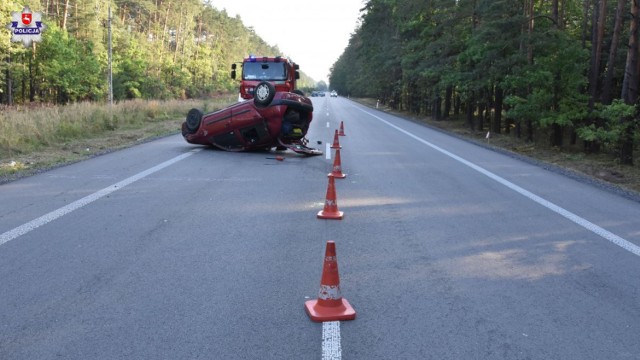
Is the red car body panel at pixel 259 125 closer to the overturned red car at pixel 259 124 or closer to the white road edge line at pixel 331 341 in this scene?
the overturned red car at pixel 259 124

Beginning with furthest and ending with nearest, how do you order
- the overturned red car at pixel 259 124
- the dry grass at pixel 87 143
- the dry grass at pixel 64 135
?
the overturned red car at pixel 259 124
the dry grass at pixel 87 143
the dry grass at pixel 64 135

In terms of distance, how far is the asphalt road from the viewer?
3.58 m

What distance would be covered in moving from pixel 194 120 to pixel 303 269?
10.2 m

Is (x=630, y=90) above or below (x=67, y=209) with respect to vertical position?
above

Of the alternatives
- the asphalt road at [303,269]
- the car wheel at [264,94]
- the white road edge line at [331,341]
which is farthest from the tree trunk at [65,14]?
the white road edge line at [331,341]

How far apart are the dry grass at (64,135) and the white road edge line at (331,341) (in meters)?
8.00

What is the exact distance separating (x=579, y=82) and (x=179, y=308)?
17.0 metres

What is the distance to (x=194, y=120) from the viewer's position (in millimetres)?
14367

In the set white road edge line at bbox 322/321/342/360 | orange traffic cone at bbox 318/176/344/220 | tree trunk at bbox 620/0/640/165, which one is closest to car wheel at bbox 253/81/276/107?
orange traffic cone at bbox 318/176/344/220

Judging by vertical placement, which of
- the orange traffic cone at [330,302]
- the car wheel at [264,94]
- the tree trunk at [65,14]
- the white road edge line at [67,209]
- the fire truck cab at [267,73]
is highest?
the tree trunk at [65,14]

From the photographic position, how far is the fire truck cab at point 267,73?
2092 centimetres

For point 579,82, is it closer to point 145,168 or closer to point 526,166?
point 526,166

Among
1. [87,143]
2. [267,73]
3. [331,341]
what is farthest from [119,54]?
[331,341]

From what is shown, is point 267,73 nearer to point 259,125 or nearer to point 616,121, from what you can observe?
point 259,125
